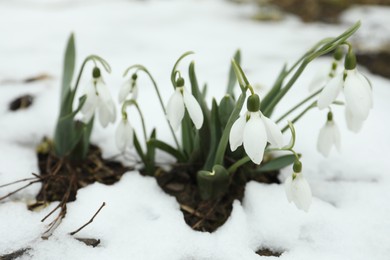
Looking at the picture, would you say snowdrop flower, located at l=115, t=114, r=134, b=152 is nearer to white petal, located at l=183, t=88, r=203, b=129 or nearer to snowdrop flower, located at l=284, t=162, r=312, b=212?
white petal, located at l=183, t=88, r=203, b=129

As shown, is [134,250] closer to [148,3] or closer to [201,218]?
[201,218]

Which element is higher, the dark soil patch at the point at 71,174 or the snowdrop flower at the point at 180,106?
the snowdrop flower at the point at 180,106

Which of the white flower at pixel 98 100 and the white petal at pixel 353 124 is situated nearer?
the white petal at pixel 353 124

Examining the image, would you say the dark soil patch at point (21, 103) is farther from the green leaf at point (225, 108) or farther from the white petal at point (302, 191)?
the white petal at point (302, 191)

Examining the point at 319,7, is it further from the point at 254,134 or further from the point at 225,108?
the point at 254,134

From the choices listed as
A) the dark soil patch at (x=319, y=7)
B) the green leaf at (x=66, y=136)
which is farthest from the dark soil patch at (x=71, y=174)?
the dark soil patch at (x=319, y=7)

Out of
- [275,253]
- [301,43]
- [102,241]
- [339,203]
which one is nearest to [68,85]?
[102,241]

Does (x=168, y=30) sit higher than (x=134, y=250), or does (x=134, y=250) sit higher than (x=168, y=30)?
(x=168, y=30)

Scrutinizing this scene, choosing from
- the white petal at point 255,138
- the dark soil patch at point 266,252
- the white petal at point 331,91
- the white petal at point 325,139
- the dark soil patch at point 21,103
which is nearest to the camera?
the white petal at point 255,138
